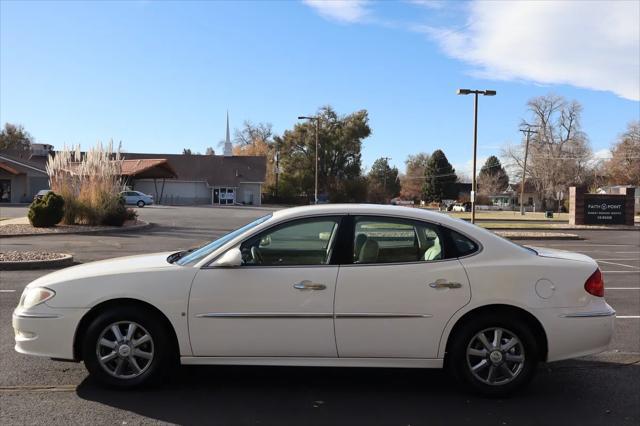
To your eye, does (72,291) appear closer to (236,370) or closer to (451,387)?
(236,370)

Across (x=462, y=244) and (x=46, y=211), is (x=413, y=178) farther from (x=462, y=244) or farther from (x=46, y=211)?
(x=462, y=244)

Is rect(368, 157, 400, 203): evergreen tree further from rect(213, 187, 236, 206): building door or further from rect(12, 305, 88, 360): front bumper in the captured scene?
rect(12, 305, 88, 360): front bumper

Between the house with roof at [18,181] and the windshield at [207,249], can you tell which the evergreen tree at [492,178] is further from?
the windshield at [207,249]

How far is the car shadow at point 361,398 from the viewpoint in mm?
4113

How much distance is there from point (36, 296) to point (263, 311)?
A: 6.05ft

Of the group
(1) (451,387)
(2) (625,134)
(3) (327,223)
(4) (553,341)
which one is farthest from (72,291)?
(2) (625,134)

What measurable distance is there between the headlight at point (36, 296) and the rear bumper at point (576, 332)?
3.98m

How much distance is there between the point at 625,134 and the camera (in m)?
76.2

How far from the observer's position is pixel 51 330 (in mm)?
4426

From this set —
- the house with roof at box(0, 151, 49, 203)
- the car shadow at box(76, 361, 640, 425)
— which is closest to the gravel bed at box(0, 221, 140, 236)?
the car shadow at box(76, 361, 640, 425)

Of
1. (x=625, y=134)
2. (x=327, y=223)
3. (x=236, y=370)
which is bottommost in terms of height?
(x=236, y=370)

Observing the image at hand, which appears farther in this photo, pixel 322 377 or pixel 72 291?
pixel 322 377

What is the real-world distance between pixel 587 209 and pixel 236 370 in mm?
35481

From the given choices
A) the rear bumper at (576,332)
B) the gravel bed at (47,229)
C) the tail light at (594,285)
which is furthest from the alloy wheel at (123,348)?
the gravel bed at (47,229)
